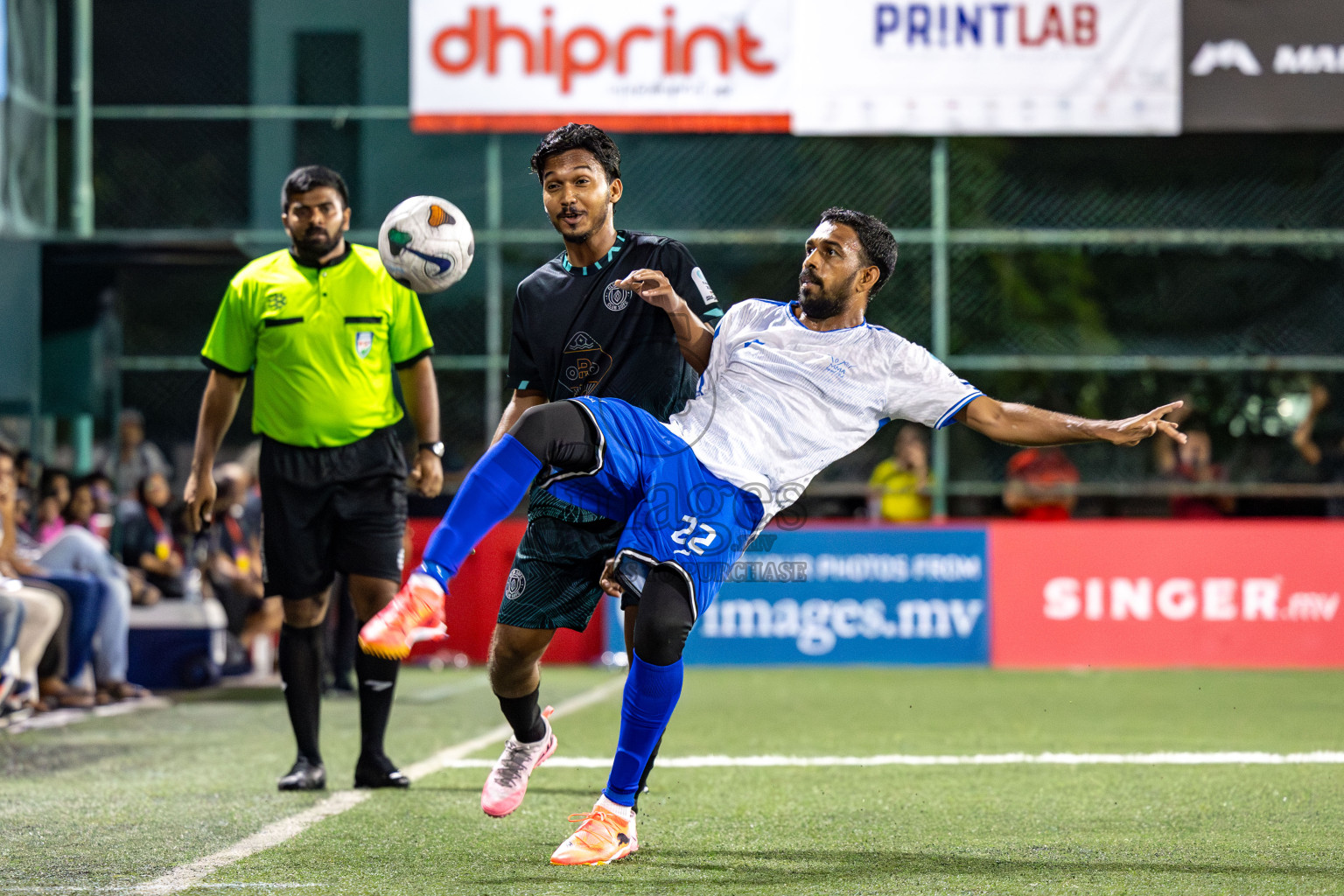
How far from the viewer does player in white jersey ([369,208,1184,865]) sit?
14.9 ft

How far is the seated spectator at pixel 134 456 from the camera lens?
13727mm

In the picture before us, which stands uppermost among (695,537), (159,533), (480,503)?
(480,503)

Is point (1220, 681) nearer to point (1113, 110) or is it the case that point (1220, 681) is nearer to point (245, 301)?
point (1113, 110)

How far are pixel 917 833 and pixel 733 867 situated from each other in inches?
33.9

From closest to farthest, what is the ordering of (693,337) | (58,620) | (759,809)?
(693,337)
(759,809)
(58,620)

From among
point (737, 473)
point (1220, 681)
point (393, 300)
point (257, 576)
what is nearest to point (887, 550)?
point (1220, 681)

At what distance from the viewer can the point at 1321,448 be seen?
48.0ft

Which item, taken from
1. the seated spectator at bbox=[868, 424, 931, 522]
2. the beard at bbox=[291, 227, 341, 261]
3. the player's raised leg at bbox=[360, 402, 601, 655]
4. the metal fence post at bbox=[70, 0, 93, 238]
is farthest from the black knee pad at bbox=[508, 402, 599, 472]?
the metal fence post at bbox=[70, 0, 93, 238]

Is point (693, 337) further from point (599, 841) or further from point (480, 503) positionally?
point (599, 841)

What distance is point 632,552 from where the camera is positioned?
4.66m

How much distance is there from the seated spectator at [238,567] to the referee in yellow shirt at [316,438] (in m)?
5.15

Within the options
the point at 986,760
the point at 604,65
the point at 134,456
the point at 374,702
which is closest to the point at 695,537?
the point at 374,702

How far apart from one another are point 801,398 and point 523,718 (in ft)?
4.62

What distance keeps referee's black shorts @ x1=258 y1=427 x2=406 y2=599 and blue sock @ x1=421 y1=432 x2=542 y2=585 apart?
6.09ft
